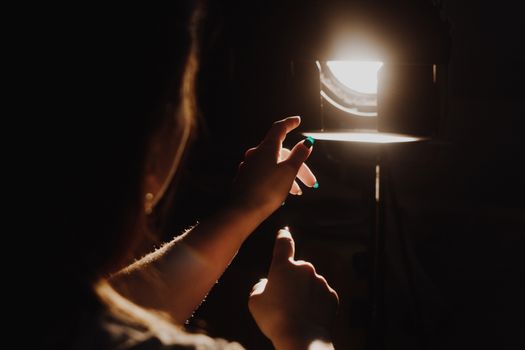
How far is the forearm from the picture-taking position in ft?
2.50

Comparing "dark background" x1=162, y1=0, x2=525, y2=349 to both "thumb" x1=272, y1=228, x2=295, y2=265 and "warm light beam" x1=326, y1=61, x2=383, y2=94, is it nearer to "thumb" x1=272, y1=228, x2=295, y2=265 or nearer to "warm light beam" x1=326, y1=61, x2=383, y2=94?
"warm light beam" x1=326, y1=61, x2=383, y2=94

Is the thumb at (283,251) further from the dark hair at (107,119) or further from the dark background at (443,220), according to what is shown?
the dark background at (443,220)

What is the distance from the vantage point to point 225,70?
209cm

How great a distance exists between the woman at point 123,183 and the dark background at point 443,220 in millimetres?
749

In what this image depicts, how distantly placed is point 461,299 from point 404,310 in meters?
0.34

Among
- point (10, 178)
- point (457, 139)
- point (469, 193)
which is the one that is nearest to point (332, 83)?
point (457, 139)

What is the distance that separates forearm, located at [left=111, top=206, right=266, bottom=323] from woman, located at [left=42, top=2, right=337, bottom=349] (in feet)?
0.44

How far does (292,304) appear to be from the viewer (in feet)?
2.15

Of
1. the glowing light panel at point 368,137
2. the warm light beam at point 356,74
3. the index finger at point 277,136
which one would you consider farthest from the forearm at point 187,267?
the warm light beam at point 356,74

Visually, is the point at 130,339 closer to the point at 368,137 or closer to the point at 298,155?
the point at 298,155

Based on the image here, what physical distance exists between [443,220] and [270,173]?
Result: 1148 millimetres

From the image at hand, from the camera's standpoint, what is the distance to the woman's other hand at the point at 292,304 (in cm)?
62

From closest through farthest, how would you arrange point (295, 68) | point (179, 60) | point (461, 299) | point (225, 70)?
1. point (179, 60)
2. point (295, 68)
3. point (461, 299)
4. point (225, 70)

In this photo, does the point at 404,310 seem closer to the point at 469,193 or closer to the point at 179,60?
the point at 469,193
